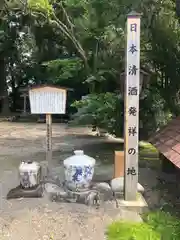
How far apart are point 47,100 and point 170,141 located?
2.37m

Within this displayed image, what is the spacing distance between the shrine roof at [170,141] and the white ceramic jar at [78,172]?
4.30 feet

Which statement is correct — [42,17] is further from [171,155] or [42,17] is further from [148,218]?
[148,218]

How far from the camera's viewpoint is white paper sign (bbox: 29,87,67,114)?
20.9 feet

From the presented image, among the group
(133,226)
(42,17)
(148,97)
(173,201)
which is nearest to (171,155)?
(173,201)

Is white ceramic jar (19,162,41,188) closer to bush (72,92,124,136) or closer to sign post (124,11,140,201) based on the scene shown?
sign post (124,11,140,201)

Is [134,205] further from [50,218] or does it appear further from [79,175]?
[50,218]

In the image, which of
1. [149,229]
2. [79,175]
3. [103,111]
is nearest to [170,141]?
[79,175]

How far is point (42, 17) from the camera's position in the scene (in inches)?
550

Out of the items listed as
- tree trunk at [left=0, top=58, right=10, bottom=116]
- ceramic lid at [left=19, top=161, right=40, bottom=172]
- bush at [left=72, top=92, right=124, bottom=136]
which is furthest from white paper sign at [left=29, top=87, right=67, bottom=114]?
tree trunk at [left=0, top=58, right=10, bottom=116]

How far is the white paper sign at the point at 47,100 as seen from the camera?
20.9ft

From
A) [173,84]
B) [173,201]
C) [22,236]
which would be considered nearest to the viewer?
[22,236]

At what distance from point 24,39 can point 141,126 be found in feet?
51.7

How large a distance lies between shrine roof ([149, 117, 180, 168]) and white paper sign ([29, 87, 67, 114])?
6.52ft

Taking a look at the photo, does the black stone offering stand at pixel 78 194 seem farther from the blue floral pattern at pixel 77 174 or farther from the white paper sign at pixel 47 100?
the white paper sign at pixel 47 100
